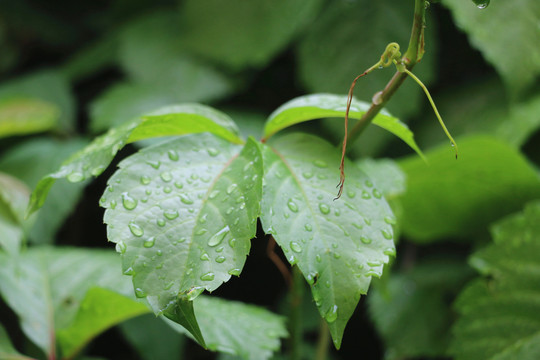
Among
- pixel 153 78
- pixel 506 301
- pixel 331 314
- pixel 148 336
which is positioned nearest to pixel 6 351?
pixel 148 336

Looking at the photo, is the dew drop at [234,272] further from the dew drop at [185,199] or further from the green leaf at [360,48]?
the green leaf at [360,48]

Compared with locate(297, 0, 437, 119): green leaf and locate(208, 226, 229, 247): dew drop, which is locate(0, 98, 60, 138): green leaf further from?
locate(208, 226, 229, 247): dew drop

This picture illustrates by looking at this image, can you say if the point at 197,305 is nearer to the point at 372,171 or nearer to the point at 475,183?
the point at 372,171

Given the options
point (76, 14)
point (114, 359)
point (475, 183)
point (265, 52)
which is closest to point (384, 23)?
point (265, 52)

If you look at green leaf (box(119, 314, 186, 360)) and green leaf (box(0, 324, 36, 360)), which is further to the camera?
green leaf (box(119, 314, 186, 360))

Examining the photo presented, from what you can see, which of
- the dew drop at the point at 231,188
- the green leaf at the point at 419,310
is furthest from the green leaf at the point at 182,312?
the green leaf at the point at 419,310

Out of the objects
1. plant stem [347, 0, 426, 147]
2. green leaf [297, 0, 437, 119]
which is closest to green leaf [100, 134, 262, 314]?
plant stem [347, 0, 426, 147]

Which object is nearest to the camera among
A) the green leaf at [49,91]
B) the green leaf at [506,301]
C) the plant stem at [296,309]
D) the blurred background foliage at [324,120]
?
the plant stem at [296,309]

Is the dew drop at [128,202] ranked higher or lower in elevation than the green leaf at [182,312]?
higher

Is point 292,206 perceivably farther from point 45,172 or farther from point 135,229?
point 45,172
